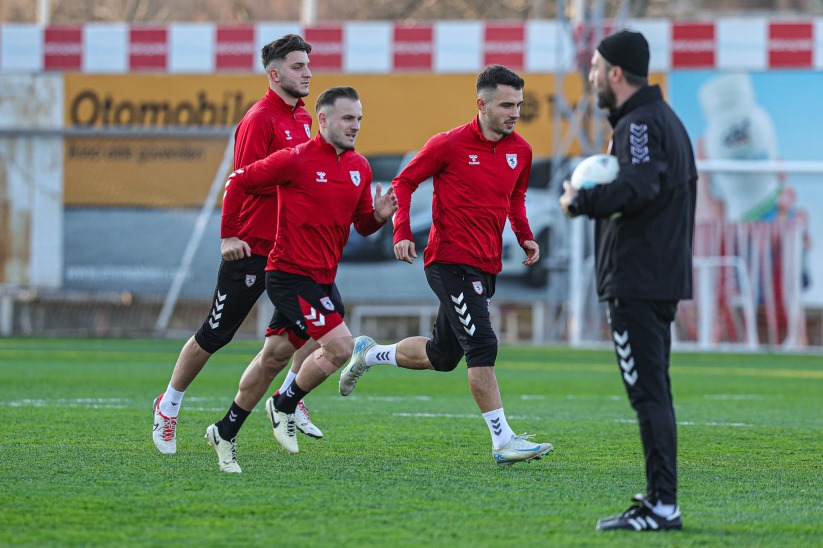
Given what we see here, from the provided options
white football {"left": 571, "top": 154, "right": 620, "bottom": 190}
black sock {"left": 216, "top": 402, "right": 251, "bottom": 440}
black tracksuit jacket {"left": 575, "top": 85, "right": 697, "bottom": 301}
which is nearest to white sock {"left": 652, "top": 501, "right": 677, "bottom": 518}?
black tracksuit jacket {"left": 575, "top": 85, "right": 697, "bottom": 301}

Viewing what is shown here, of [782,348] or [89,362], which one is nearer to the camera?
[89,362]

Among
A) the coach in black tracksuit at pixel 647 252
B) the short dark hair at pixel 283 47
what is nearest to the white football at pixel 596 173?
the coach in black tracksuit at pixel 647 252

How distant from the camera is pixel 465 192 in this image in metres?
6.69

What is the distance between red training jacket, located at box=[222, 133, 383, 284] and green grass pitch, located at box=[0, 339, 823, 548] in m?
0.88

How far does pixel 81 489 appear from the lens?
512cm

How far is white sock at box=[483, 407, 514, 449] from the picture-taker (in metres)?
6.21


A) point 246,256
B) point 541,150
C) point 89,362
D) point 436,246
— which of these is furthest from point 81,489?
point 541,150

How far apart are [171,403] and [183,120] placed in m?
12.4

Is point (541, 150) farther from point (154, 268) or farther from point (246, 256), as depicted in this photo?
point (246, 256)

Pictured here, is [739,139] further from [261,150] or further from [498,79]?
[261,150]

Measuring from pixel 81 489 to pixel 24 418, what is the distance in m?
2.72

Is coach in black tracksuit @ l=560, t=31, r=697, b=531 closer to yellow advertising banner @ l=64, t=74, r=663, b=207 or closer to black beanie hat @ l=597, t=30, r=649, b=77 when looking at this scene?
black beanie hat @ l=597, t=30, r=649, b=77

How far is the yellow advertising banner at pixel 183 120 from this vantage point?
58.8 ft

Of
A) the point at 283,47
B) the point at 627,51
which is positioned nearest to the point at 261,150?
the point at 283,47
